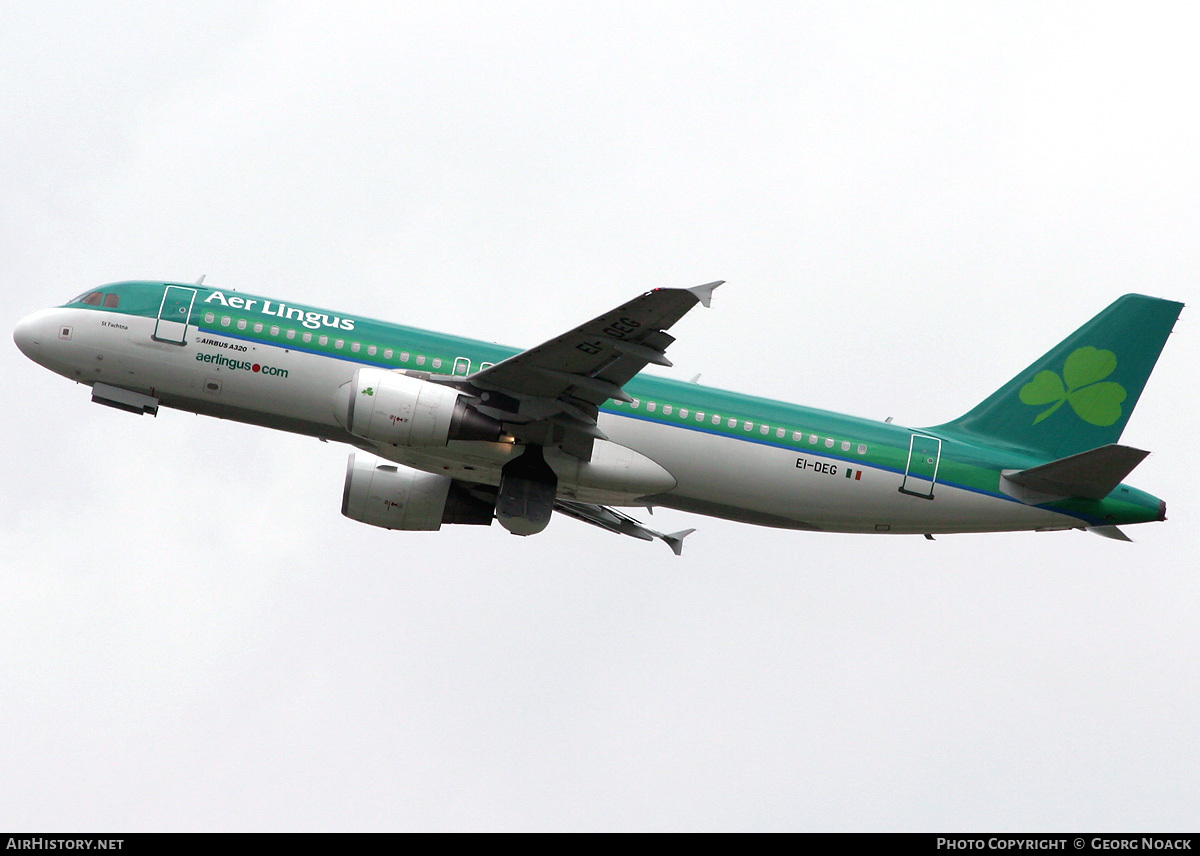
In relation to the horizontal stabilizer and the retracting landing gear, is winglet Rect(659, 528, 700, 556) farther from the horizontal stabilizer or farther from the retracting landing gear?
the horizontal stabilizer

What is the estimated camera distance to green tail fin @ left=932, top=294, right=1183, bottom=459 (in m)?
35.8

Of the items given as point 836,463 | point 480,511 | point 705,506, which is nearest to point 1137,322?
point 836,463

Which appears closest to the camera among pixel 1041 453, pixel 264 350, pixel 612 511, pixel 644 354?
pixel 644 354

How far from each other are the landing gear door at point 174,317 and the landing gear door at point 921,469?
19.1 m

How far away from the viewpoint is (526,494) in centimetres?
3297

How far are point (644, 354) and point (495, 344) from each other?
234 inches

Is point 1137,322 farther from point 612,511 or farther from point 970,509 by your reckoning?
point 612,511

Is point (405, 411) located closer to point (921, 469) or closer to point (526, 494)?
point (526, 494)

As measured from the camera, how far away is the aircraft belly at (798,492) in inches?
1309

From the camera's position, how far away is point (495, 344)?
34.2 metres

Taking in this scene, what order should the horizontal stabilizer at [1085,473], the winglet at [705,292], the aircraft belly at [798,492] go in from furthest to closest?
1. the aircraft belly at [798,492]
2. the horizontal stabilizer at [1085,473]
3. the winglet at [705,292]

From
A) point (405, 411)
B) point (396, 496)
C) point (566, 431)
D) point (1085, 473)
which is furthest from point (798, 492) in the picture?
point (396, 496)

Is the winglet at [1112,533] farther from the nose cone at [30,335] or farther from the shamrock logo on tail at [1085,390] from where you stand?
the nose cone at [30,335]

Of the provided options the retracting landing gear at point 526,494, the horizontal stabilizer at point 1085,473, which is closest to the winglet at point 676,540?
the retracting landing gear at point 526,494
